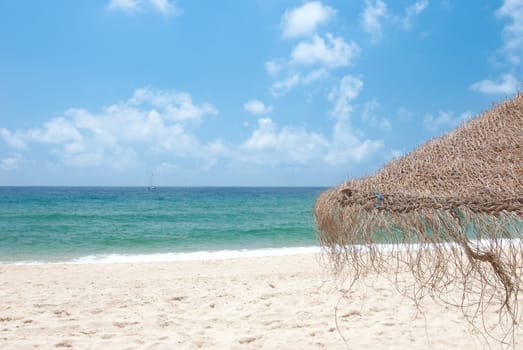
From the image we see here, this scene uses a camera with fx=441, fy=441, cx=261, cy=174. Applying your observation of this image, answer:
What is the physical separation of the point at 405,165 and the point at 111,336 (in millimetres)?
3944

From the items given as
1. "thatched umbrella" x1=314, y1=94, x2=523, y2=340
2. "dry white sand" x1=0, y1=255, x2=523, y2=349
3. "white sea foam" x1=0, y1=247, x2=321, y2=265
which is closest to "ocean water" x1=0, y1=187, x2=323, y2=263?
"white sea foam" x1=0, y1=247, x2=321, y2=265

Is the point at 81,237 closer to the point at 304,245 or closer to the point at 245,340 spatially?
the point at 304,245

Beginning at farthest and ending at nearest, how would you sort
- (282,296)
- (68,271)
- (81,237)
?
(81,237) < (68,271) < (282,296)

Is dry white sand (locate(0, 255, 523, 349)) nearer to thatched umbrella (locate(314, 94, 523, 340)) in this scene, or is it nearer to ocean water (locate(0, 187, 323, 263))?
thatched umbrella (locate(314, 94, 523, 340))

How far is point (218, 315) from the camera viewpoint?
5.86 m

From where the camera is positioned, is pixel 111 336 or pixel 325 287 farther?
pixel 325 287

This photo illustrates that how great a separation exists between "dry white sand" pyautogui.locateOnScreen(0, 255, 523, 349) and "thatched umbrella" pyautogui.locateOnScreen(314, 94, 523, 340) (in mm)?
2331

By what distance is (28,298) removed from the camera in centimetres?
682

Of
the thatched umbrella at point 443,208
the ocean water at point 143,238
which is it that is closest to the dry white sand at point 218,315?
the thatched umbrella at point 443,208

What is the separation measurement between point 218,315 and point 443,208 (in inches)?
164

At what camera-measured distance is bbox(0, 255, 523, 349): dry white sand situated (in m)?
4.83

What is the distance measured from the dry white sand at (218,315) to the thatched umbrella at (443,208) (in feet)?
7.65

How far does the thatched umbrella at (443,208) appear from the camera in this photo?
2309mm

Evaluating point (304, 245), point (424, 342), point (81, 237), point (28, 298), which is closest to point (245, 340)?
point (424, 342)
